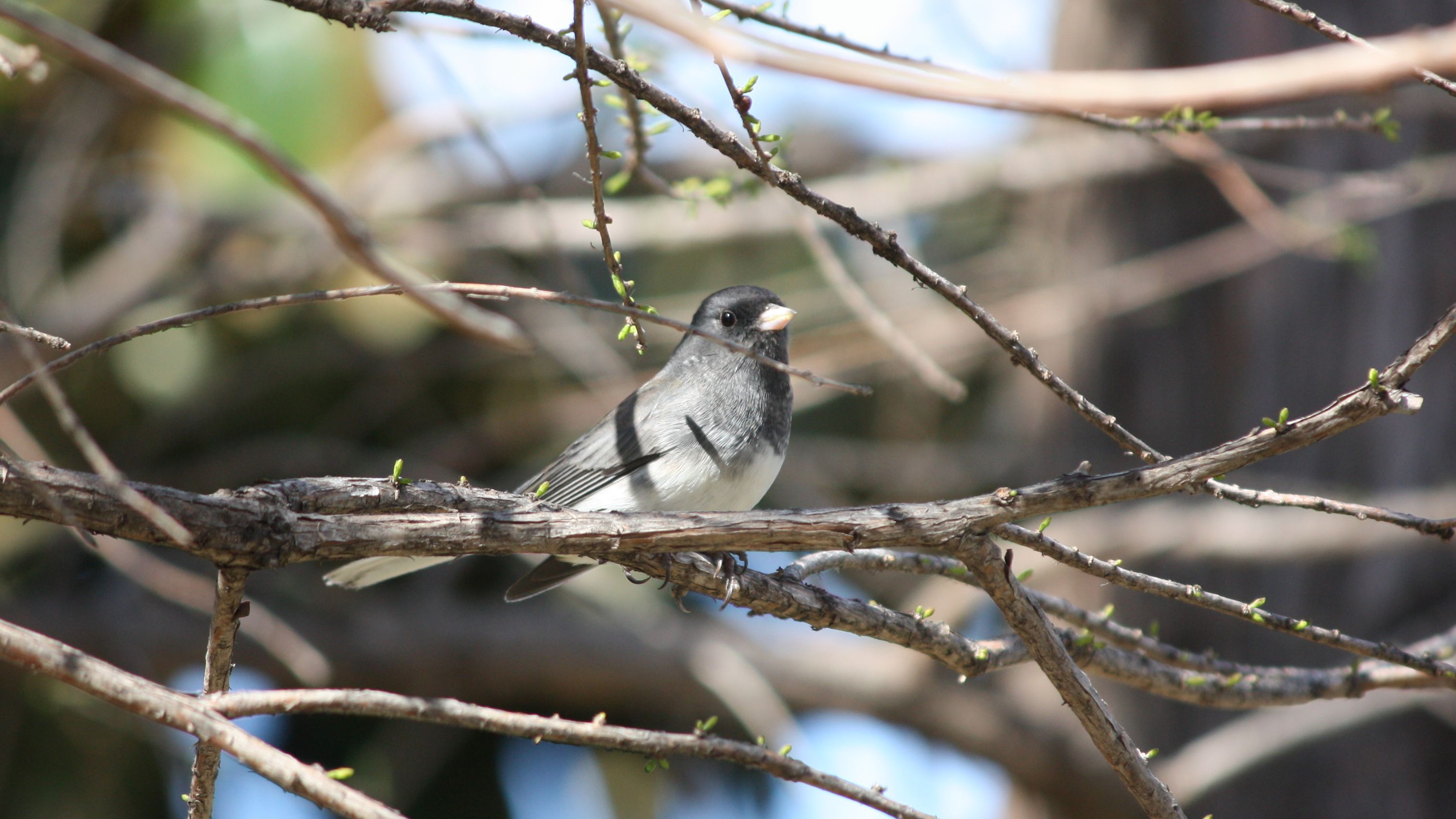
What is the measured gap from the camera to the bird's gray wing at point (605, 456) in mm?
2807

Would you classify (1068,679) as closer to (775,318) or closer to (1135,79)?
(1135,79)

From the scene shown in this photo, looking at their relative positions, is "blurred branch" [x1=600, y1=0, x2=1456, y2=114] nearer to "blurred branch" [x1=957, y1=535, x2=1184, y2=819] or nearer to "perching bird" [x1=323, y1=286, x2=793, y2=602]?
"blurred branch" [x1=957, y1=535, x2=1184, y2=819]

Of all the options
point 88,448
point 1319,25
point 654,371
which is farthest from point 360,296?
point 654,371

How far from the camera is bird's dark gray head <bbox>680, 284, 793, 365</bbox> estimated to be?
9.52ft

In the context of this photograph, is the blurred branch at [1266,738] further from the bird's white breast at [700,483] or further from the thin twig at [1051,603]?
the bird's white breast at [700,483]

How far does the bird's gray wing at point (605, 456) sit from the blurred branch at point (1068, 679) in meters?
1.39

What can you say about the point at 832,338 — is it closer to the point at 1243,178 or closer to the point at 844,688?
the point at 844,688

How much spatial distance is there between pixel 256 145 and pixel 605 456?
53.8 inches

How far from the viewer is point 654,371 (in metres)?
4.43

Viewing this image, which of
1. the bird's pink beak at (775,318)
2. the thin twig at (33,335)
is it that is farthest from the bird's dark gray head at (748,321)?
the thin twig at (33,335)

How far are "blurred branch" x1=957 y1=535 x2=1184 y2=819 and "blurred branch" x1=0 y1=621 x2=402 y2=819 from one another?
0.79 metres

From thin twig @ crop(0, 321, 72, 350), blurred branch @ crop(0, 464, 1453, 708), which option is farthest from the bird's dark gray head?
thin twig @ crop(0, 321, 72, 350)

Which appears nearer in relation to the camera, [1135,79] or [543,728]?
[1135,79]

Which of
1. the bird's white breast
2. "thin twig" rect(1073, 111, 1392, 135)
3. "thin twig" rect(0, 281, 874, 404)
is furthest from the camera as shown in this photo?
the bird's white breast
